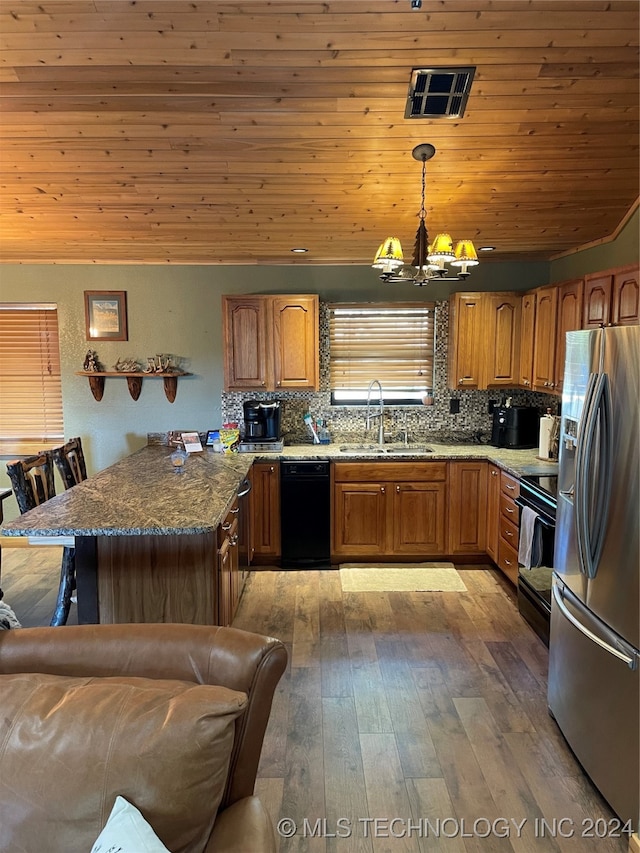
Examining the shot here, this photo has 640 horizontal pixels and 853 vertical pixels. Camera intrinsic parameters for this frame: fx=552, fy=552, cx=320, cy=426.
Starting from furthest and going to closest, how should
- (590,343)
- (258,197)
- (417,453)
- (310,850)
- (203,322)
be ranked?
(203,322), (417,453), (258,197), (590,343), (310,850)

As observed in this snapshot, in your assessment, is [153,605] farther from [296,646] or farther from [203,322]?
[203,322]

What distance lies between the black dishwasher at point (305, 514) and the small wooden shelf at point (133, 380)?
4.31ft

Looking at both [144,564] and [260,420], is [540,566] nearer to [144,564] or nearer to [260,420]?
[144,564]

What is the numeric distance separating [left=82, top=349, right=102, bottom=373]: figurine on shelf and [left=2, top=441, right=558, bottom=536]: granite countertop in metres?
0.85

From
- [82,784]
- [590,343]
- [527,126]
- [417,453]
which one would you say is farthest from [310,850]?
[527,126]

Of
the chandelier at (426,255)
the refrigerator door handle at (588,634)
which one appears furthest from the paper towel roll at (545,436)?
the refrigerator door handle at (588,634)

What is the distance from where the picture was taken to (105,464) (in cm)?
511

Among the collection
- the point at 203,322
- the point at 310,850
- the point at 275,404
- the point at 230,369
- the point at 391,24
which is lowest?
the point at 310,850

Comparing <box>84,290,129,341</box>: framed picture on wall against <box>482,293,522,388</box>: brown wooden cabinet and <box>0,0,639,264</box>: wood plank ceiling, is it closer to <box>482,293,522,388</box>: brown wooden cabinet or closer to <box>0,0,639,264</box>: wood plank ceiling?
<box>0,0,639,264</box>: wood plank ceiling

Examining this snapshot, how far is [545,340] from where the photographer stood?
4.25 metres

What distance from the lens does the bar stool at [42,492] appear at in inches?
123

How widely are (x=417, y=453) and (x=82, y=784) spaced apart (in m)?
3.64

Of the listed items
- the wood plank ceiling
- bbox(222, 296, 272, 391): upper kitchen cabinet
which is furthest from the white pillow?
bbox(222, 296, 272, 391): upper kitchen cabinet

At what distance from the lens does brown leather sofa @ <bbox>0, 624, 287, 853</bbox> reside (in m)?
1.09
